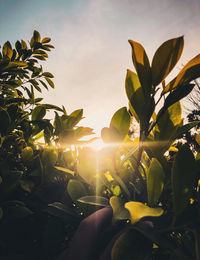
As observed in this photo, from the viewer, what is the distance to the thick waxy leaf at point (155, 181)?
1.30ft

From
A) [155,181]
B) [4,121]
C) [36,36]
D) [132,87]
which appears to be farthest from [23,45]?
[155,181]

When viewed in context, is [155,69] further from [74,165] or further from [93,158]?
[74,165]

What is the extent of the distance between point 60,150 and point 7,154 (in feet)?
0.95

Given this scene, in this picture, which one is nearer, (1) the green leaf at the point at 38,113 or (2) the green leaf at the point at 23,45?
(1) the green leaf at the point at 38,113

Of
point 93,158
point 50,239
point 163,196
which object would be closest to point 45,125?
point 93,158

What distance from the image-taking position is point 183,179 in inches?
13.8

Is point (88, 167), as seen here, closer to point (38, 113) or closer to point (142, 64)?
point (142, 64)

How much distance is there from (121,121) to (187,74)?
23 centimetres

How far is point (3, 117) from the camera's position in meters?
0.69

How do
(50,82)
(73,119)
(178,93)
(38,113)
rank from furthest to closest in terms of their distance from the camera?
(50,82) → (38,113) → (73,119) → (178,93)

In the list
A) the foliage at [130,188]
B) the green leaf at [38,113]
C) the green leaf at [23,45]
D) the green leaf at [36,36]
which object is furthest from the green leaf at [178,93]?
the green leaf at [36,36]

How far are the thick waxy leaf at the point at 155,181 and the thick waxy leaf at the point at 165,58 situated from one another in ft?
0.77

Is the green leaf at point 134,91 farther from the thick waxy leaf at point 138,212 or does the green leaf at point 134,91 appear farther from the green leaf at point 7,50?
the green leaf at point 7,50

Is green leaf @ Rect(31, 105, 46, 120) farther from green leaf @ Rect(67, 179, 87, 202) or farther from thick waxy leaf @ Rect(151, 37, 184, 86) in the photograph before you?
thick waxy leaf @ Rect(151, 37, 184, 86)
